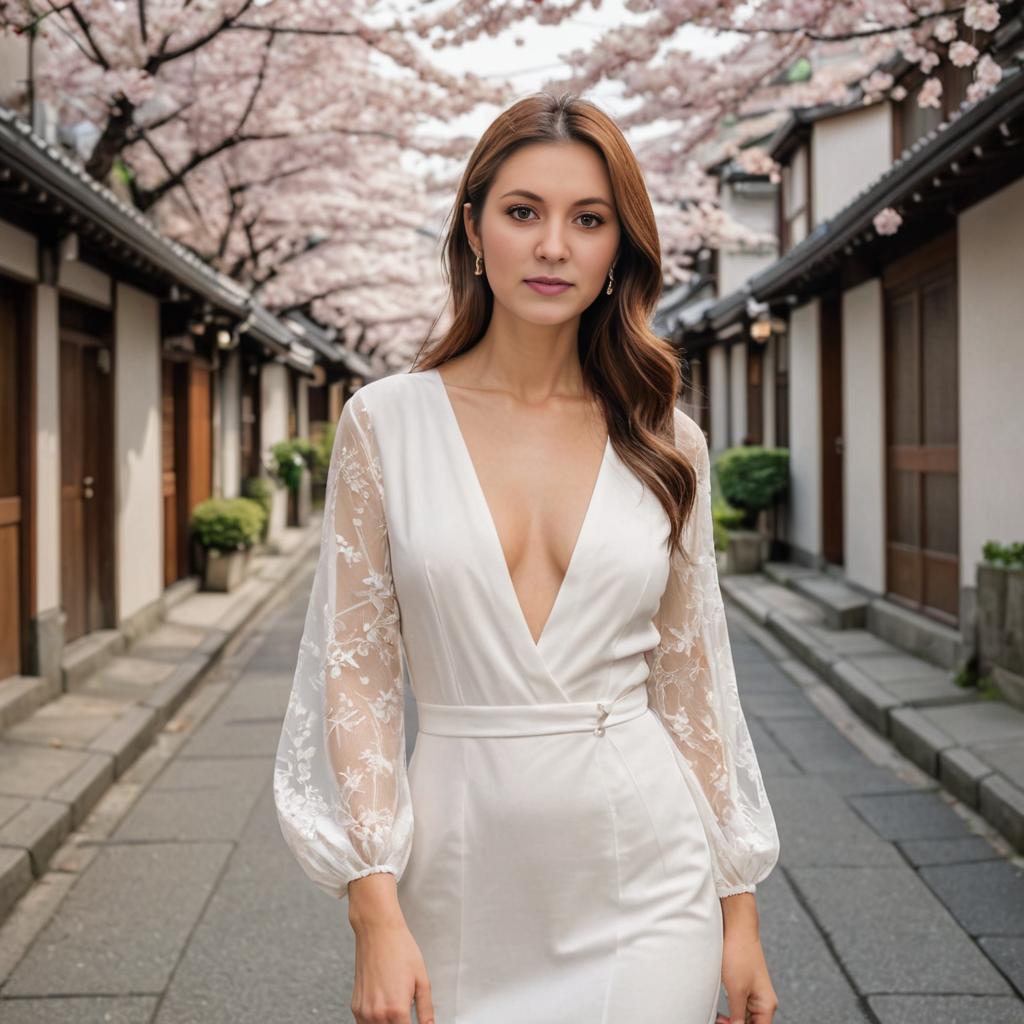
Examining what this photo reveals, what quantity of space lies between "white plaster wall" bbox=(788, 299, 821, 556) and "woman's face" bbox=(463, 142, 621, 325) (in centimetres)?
1171

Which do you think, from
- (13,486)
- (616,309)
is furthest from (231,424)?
(616,309)

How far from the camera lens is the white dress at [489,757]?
1.76 m

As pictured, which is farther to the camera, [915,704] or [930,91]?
[930,91]

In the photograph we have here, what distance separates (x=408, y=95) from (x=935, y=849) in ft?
30.3

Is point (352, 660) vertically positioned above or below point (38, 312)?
below

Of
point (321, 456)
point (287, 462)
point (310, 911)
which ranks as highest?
point (321, 456)

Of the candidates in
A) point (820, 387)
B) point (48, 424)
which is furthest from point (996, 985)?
point (820, 387)

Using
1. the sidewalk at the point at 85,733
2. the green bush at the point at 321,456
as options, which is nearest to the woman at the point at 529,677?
the sidewalk at the point at 85,733

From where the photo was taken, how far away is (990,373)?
793 cm

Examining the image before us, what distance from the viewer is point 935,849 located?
525 centimetres

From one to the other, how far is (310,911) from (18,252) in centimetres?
465

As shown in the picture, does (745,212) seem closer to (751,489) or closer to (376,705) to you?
(751,489)

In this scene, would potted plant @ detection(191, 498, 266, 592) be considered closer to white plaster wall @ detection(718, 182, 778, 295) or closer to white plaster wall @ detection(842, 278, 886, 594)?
white plaster wall @ detection(842, 278, 886, 594)

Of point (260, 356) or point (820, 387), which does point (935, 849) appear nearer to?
point (820, 387)
